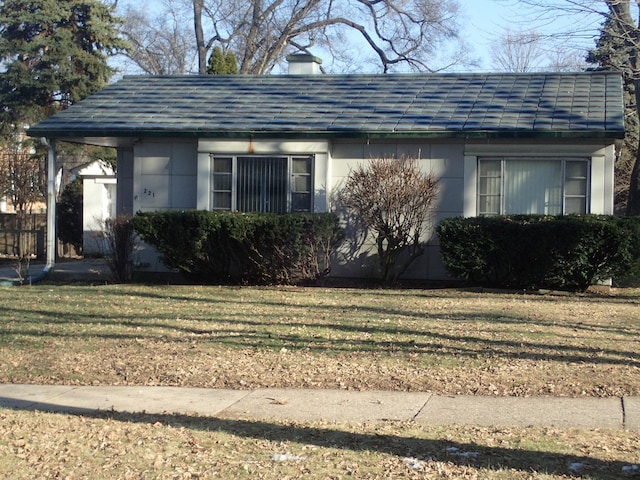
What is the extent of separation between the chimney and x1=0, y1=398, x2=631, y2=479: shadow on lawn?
1416 centimetres

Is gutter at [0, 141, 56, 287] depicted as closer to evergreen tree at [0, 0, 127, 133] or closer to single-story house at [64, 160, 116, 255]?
single-story house at [64, 160, 116, 255]

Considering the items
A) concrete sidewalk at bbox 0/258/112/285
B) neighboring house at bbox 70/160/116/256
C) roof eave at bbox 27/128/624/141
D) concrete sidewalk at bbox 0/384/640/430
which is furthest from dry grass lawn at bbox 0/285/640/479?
neighboring house at bbox 70/160/116/256

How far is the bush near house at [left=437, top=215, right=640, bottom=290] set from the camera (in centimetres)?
1355

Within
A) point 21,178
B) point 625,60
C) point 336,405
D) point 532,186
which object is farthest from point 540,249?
point 21,178

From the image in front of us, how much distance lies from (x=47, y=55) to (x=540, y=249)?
21.8 meters

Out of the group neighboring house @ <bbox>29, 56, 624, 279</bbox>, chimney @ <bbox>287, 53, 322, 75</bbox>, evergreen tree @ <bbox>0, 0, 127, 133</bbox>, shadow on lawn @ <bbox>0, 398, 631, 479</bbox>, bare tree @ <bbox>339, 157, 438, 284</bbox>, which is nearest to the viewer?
shadow on lawn @ <bbox>0, 398, 631, 479</bbox>

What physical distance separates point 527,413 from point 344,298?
676 cm

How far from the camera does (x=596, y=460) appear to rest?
5.40m

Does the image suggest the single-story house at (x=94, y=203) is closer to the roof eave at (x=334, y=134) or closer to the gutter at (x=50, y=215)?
the gutter at (x=50, y=215)

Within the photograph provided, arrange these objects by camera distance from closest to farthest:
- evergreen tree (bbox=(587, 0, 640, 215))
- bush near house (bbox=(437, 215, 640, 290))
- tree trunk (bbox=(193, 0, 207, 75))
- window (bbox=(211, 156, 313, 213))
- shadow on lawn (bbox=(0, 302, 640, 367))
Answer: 1. shadow on lawn (bbox=(0, 302, 640, 367))
2. bush near house (bbox=(437, 215, 640, 290))
3. evergreen tree (bbox=(587, 0, 640, 215))
4. window (bbox=(211, 156, 313, 213))
5. tree trunk (bbox=(193, 0, 207, 75))

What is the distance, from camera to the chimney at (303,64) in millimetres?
20000

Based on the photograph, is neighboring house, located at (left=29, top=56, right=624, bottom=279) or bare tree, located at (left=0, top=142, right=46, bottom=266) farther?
bare tree, located at (left=0, top=142, right=46, bottom=266)

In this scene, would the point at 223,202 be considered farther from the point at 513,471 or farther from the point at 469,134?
the point at 513,471

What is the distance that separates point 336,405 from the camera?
7.18m
